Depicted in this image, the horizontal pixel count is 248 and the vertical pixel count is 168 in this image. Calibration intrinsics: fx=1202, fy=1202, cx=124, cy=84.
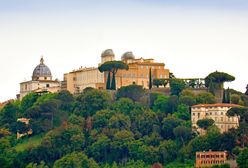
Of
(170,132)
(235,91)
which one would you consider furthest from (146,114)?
(235,91)

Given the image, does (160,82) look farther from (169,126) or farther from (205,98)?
(169,126)

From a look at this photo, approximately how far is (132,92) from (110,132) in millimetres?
7986

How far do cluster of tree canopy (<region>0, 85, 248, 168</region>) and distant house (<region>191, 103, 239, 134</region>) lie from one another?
0.93 meters

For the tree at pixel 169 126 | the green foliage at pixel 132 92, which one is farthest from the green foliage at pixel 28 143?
the tree at pixel 169 126

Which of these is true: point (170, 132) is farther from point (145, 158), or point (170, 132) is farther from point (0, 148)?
point (0, 148)

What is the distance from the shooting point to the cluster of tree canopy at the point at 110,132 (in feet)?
306

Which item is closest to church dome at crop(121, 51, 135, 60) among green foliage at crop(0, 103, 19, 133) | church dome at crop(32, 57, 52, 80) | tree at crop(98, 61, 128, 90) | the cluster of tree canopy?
tree at crop(98, 61, 128, 90)

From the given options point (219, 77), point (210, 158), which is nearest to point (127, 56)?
point (219, 77)

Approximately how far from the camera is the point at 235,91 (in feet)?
351

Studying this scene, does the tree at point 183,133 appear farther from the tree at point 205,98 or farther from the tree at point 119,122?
the tree at point 205,98

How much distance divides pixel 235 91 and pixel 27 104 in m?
18.9

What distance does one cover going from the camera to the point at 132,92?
105750 mm

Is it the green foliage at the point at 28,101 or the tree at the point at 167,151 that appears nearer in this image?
the tree at the point at 167,151

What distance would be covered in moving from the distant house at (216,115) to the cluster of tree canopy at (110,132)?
3.07 feet
